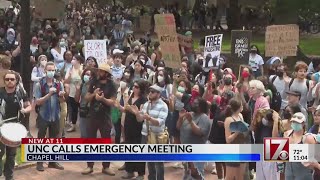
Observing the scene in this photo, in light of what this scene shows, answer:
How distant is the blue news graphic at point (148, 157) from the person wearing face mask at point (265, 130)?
17cm

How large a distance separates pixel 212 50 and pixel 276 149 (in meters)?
5.98

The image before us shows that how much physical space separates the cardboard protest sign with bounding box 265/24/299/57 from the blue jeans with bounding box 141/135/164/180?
5.32m

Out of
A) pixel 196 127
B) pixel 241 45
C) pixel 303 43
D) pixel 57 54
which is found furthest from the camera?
pixel 303 43

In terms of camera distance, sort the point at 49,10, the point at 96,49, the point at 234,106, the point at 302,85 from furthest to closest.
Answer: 1. the point at 49,10
2. the point at 96,49
3. the point at 302,85
4. the point at 234,106

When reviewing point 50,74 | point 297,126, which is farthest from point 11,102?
point 297,126

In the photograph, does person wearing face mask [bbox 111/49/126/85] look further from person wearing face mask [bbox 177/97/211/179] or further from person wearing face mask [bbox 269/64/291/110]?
person wearing face mask [bbox 177/97/211/179]

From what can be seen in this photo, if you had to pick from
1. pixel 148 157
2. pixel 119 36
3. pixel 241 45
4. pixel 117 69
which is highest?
pixel 119 36

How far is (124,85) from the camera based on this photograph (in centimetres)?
1107

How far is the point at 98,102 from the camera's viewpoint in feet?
32.8

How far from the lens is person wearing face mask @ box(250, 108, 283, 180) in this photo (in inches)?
338

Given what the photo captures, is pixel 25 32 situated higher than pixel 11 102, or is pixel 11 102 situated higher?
pixel 25 32

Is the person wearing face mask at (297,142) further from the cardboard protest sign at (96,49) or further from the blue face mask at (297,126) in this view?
the cardboard protest sign at (96,49)

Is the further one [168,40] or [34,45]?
[34,45]

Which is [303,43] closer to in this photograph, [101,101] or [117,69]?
[117,69]
